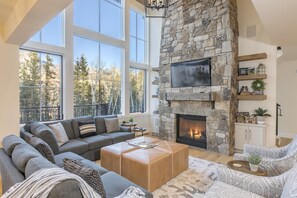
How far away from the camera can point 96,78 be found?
5.37m

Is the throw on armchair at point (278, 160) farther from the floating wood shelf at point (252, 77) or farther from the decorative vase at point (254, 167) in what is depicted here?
the floating wood shelf at point (252, 77)

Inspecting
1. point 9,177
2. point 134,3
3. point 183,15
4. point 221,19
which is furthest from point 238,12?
point 9,177

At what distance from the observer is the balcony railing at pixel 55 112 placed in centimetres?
406

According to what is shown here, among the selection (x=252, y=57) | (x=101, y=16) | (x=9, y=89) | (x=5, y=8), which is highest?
(x=101, y=16)

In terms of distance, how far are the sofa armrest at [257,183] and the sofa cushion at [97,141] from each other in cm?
267

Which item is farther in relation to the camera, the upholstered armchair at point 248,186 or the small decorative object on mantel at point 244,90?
the small decorative object on mantel at point 244,90

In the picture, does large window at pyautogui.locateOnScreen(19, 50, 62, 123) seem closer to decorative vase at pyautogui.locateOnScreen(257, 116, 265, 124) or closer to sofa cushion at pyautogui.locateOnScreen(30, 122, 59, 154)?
sofa cushion at pyautogui.locateOnScreen(30, 122, 59, 154)

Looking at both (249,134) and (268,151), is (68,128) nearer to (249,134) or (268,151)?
(268,151)

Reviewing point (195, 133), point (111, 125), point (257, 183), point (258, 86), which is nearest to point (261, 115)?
point (258, 86)

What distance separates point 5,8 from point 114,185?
112 inches

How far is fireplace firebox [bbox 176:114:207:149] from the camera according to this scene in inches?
197

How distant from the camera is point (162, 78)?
231 inches

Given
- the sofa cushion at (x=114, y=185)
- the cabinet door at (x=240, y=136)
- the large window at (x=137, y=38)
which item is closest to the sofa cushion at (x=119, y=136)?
the sofa cushion at (x=114, y=185)

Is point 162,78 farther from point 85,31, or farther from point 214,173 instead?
point 214,173
